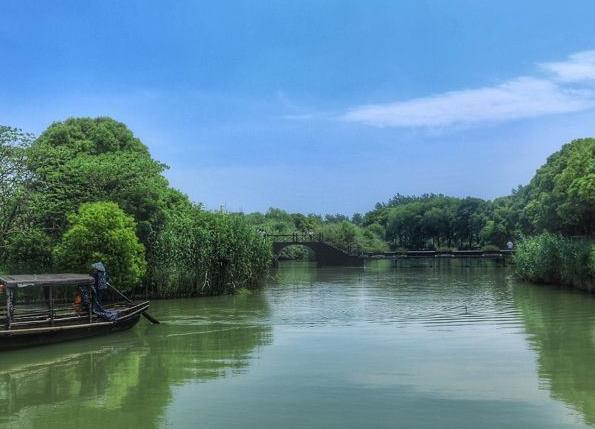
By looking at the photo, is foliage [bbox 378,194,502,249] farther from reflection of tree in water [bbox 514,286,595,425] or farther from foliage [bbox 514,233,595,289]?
reflection of tree in water [bbox 514,286,595,425]

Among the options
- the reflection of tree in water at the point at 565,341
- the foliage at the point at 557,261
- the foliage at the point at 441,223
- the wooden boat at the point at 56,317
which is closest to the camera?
the reflection of tree in water at the point at 565,341

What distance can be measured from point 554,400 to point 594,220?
30.3m

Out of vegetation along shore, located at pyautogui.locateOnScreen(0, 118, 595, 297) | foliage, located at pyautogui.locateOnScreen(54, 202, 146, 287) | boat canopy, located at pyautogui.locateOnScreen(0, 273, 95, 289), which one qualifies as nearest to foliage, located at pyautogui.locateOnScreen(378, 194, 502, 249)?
vegetation along shore, located at pyautogui.locateOnScreen(0, 118, 595, 297)

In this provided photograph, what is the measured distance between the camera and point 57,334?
18.6 m

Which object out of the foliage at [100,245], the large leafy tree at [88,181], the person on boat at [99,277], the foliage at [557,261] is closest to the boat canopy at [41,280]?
the person on boat at [99,277]

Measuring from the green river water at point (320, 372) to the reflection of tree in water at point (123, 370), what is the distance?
0.04 meters

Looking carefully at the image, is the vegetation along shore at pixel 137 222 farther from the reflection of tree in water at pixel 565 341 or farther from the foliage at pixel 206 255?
the reflection of tree in water at pixel 565 341

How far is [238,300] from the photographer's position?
3102cm

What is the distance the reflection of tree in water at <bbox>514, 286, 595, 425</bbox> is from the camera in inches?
502

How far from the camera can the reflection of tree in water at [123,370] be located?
38.5ft

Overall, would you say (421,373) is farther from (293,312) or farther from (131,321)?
(293,312)

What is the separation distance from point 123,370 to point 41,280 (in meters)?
4.67

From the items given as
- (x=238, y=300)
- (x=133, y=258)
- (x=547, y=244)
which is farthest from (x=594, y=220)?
(x=133, y=258)

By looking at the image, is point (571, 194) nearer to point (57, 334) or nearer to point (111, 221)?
point (111, 221)
